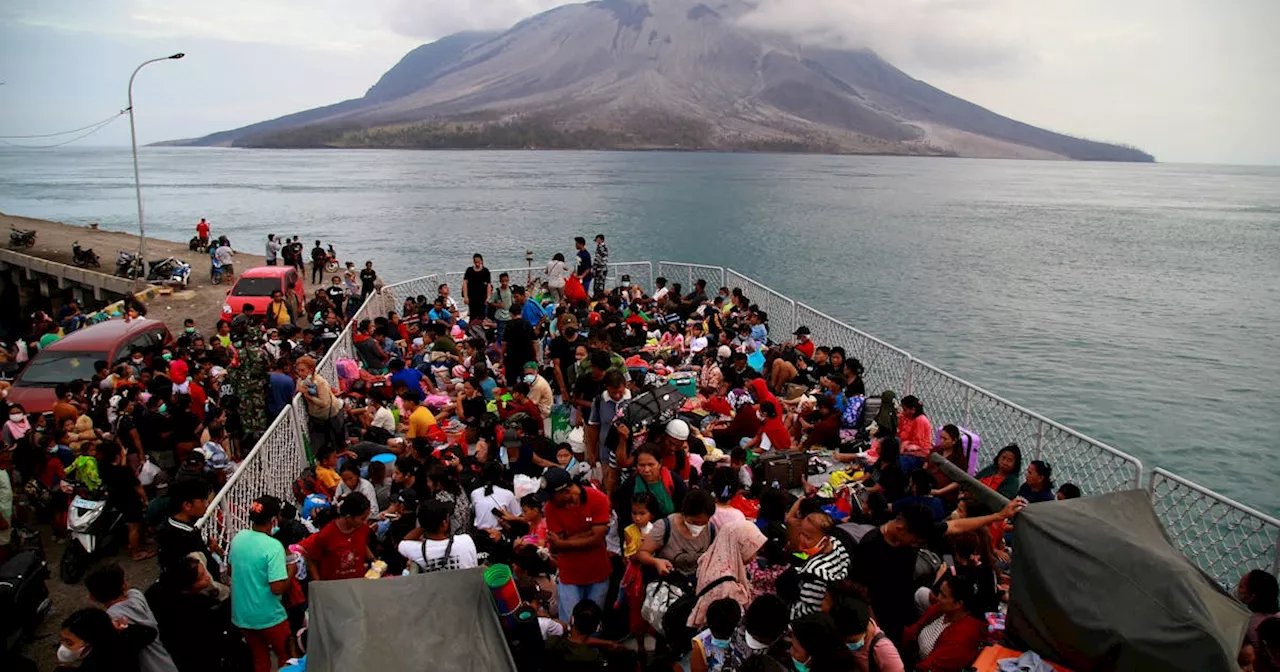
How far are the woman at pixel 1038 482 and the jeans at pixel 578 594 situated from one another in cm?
390

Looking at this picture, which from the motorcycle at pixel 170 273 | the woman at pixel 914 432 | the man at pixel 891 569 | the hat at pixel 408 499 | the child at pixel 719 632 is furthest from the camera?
the motorcycle at pixel 170 273

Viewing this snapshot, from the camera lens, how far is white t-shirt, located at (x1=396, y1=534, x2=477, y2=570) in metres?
5.39

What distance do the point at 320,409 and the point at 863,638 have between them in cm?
719

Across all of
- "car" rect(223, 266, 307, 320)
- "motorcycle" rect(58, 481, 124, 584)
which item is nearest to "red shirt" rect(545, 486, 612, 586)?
"motorcycle" rect(58, 481, 124, 584)

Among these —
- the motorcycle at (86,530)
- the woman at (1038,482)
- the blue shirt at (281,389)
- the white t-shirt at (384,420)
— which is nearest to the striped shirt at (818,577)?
the woman at (1038,482)

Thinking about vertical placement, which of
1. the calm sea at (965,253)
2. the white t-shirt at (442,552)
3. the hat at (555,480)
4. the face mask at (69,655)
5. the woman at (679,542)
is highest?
the hat at (555,480)

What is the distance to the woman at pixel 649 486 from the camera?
5.79m

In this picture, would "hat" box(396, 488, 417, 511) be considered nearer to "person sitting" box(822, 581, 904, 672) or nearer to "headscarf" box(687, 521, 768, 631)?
"headscarf" box(687, 521, 768, 631)

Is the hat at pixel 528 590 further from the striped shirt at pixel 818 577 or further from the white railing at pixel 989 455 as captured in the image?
the white railing at pixel 989 455

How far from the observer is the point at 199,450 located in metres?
8.76

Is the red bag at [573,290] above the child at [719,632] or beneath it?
above

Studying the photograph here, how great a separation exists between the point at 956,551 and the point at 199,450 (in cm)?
787

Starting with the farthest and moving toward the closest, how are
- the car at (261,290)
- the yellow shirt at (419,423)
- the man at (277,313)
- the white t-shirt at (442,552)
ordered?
the car at (261,290) → the man at (277,313) → the yellow shirt at (419,423) → the white t-shirt at (442,552)

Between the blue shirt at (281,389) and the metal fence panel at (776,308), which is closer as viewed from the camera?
the blue shirt at (281,389)
